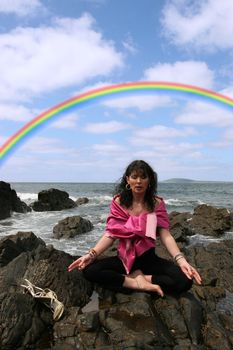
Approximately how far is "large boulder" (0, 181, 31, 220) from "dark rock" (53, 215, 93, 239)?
32.1 ft

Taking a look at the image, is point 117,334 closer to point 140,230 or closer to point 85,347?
point 85,347

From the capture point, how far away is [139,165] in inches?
218

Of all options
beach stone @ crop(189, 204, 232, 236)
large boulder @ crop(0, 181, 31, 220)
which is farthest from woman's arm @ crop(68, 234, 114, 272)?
large boulder @ crop(0, 181, 31, 220)

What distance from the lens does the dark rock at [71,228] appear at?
57.2 ft

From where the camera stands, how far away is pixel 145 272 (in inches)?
222

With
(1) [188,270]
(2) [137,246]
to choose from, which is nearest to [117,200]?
(2) [137,246]

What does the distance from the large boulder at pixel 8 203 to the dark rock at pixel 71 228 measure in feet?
32.1

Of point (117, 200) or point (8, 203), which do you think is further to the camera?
point (8, 203)

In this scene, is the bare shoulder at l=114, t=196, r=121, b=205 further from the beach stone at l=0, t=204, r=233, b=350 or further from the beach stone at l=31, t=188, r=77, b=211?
the beach stone at l=31, t=188, r=77, b=211

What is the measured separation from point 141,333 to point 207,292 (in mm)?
2748

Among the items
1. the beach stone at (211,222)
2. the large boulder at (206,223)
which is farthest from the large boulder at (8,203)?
the beach stone at (211,222)

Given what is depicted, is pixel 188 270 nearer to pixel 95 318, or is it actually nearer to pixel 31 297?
pixel 95 318

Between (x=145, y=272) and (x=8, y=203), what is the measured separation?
973 inches

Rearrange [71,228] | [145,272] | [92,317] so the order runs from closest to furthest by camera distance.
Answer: [92,317] < [145,272] < [71,228]
